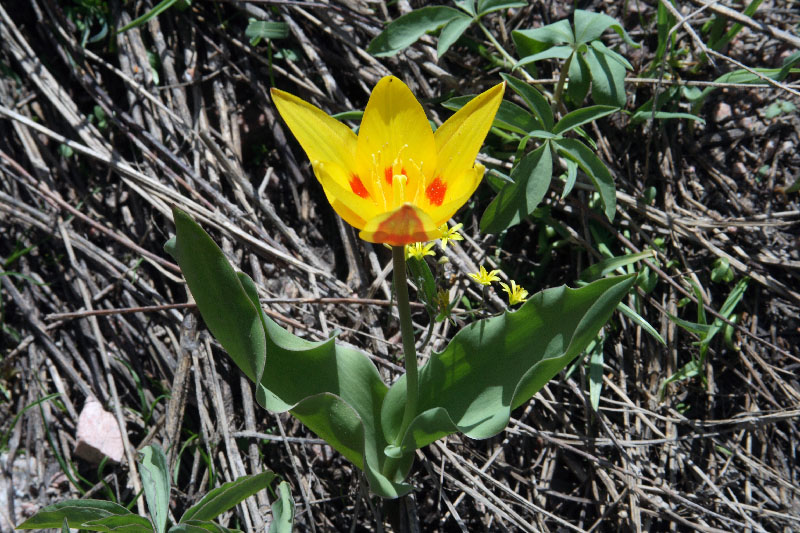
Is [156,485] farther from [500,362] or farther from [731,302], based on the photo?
[731,302]

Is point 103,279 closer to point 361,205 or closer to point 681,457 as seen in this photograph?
point 361,205

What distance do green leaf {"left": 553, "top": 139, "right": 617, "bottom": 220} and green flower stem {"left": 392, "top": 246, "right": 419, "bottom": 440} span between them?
904 millimetres

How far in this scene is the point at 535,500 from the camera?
2.26 metres

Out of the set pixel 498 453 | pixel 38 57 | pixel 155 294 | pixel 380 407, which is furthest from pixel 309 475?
pixel 38 57

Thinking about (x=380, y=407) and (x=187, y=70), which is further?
(x=187, y=70)

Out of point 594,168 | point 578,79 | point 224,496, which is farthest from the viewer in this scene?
point 578,79

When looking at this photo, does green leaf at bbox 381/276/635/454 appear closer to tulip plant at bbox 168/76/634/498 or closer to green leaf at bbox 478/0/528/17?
tulip plant at bbox 168/76/634/498

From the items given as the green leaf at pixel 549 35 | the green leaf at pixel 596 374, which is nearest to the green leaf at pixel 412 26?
the green leaf at pixel 549 35

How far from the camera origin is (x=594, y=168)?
223 cm

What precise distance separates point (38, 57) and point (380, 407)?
2318 millimetres

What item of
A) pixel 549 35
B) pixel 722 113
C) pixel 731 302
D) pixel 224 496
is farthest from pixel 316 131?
pixel 722 113

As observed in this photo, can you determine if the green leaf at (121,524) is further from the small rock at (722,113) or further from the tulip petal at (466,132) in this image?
the small rock at (722,113)

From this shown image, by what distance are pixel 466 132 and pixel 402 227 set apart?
397mm

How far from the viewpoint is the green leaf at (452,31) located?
2.40 m
